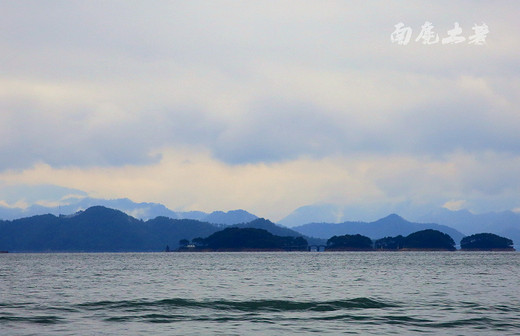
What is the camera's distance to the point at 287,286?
287 feet

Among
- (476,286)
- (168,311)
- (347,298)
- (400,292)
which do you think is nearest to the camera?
(168,311)

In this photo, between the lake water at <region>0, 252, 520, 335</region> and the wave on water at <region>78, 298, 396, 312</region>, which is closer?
the lake water at <region>0, 252, 520, 335</region>

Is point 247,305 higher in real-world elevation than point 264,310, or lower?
higher

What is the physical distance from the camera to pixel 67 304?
63938 mm

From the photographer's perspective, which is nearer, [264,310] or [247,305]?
[264,310]

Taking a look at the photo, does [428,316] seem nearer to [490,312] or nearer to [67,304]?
[490,312]

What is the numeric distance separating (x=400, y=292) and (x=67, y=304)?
124 ft

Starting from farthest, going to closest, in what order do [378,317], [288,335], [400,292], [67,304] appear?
[400,292]
[67,304]
[378,317]
[288,335]

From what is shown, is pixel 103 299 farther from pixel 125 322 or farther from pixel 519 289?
pixel 519 289

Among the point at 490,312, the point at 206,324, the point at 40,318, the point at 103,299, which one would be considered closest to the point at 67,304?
the point at 103,299

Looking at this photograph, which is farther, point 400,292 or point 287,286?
point 287,286

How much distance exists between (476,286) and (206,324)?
1921 inches

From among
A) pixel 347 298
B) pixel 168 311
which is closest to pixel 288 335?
pixel 168 311

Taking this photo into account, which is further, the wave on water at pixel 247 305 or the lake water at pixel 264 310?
the wave on water at pixel 247 305
